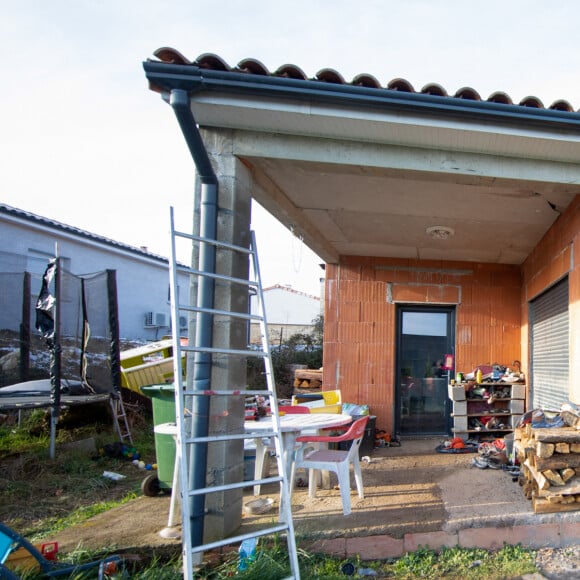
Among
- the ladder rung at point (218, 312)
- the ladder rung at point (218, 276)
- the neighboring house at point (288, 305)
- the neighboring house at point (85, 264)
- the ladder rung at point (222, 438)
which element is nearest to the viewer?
the ladder rung at point (222, 438)

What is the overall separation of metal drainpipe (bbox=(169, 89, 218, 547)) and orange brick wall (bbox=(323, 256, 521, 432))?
4.23 m

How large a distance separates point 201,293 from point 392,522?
2380 mm

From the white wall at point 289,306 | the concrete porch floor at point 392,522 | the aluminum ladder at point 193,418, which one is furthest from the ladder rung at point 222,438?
the white wall at point 289,306

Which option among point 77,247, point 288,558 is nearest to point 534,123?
→ point 288,558

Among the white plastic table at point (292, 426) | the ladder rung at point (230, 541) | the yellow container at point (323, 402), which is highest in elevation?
the white plastic table at point (292, 426)

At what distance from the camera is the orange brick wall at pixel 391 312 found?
7.59m

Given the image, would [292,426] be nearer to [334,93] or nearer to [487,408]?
[334,93]

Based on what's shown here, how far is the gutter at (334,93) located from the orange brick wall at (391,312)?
14.0 ft

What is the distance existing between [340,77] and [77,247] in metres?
12.5

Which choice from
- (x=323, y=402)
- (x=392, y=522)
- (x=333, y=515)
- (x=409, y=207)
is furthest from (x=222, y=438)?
(x=409, y=207)

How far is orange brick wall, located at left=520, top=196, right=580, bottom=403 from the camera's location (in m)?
4.59

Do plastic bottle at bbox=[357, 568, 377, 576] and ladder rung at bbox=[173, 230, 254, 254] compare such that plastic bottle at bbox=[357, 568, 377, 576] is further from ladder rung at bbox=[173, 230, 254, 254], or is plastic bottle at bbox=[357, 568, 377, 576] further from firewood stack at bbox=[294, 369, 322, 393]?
firewood stack at bbox=[294, 369, 322, 393]

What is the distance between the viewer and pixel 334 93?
3.44 metres

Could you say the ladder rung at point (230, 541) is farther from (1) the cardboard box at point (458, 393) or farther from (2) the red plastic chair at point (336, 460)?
(1) the cardboard box at point (458, 393)
